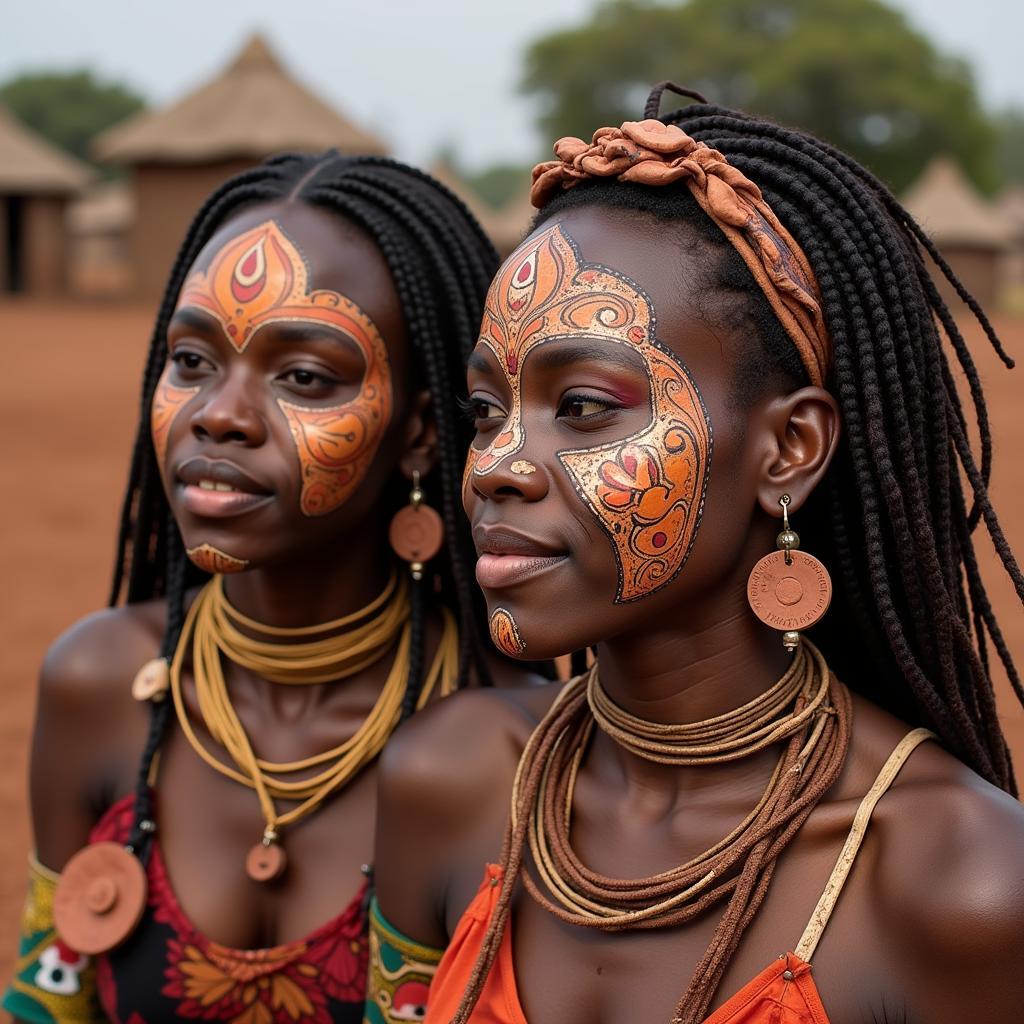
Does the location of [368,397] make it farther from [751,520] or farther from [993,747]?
[993,747]

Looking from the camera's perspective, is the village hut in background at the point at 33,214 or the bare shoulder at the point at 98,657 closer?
the bare shoulder at the point at 98,657

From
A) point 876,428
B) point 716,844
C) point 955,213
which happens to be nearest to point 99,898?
point 716,844

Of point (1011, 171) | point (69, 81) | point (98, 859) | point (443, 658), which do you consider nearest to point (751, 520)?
point (443, 658)

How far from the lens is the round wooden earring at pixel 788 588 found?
216 centimetres

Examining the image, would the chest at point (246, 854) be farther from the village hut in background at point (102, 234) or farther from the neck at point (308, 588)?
the village hut in background at point (102, 234)

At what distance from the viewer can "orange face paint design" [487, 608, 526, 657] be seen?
7.02 ft

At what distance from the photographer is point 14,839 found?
236 inches

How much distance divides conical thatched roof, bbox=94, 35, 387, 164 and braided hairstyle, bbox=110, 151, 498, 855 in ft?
76.9

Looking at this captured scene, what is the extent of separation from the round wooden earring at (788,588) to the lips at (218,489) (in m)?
1.11

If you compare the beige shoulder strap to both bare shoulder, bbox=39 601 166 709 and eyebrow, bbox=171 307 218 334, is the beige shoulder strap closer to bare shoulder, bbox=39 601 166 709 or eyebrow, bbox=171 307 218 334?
eyebrow, bbox=171 307 218 334

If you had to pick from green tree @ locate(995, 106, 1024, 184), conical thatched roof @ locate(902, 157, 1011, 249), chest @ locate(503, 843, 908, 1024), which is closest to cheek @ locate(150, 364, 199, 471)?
chest @ locate(503, 843, 908, 1024)

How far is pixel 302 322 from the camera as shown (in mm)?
2916

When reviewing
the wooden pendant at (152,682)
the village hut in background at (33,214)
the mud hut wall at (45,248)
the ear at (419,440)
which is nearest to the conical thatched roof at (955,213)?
the village hut in background at (33,214)

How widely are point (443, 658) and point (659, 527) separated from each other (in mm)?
1152
